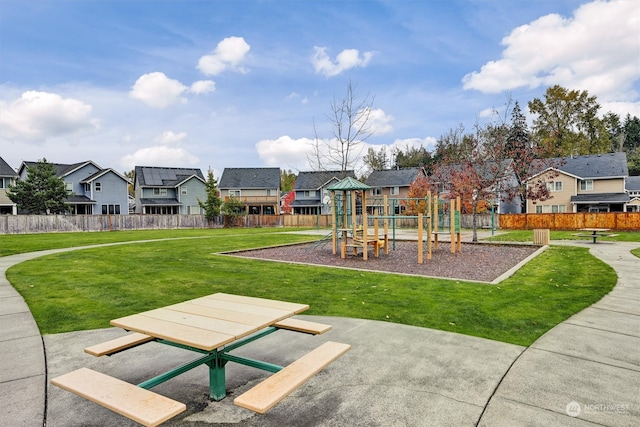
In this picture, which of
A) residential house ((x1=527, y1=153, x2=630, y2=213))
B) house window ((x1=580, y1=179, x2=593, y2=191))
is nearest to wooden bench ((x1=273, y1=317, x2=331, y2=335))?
residential house ((x1=527, y1=153, x2=630, y2=213))

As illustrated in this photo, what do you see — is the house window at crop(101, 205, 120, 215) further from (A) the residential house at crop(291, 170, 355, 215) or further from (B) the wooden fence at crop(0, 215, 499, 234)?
(A) the residential house at crop(291, 170, 355, 215)

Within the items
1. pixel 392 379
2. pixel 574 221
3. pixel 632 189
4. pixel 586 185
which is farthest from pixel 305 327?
pixel 632 189

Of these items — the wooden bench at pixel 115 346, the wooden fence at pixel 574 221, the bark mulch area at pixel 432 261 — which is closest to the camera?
the wooden bench at pixel 115 346

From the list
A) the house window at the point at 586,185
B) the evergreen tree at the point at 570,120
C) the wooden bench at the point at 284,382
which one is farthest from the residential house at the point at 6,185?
the evergreen tree at the point at 570,120

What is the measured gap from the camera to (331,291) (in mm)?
7699

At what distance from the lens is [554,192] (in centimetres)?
4162

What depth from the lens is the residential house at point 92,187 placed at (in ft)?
145

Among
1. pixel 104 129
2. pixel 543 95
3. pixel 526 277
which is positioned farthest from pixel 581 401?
pixel 543 95

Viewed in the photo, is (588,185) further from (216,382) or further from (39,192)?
(39,192)

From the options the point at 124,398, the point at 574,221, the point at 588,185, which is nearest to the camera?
the point at 124,398

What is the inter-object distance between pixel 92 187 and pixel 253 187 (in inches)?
827

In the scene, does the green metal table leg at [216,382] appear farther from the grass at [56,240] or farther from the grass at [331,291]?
the grass at [56,240]

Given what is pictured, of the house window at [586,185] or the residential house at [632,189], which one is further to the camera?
the residential house at [632,189]

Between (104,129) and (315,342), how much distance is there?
83.9 feet
